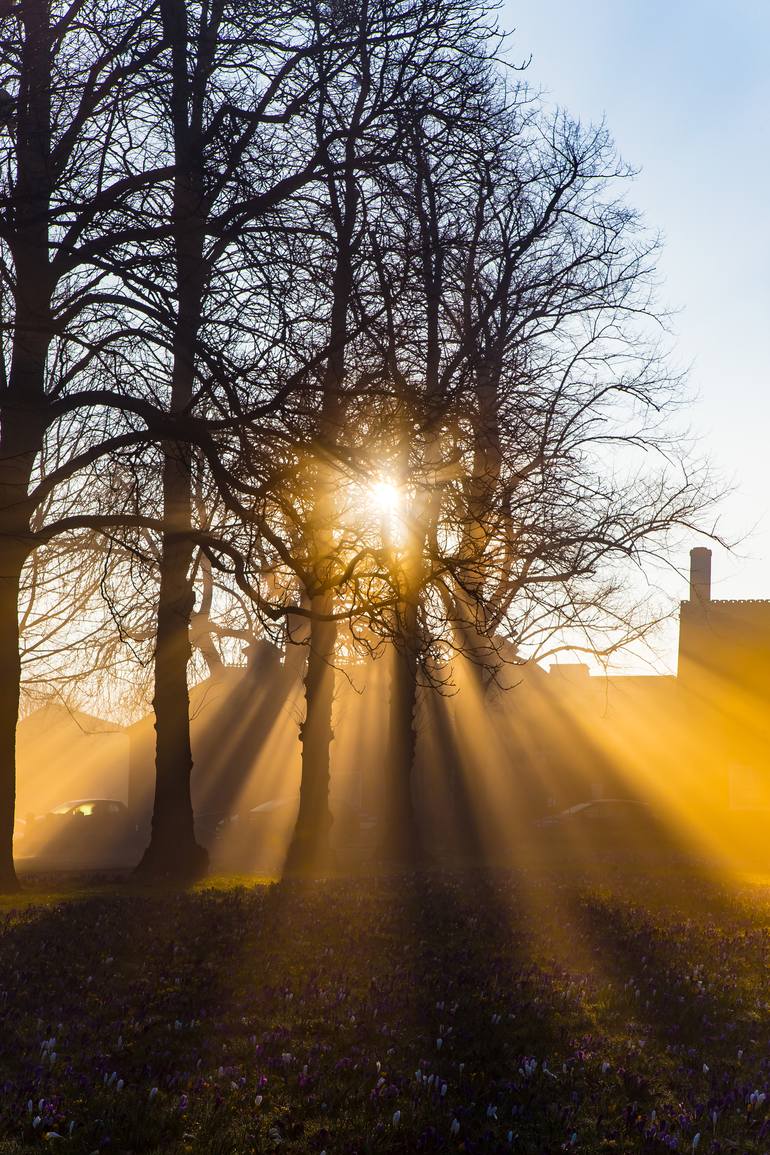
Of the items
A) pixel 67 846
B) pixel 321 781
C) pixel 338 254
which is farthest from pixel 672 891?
pixel 67 846

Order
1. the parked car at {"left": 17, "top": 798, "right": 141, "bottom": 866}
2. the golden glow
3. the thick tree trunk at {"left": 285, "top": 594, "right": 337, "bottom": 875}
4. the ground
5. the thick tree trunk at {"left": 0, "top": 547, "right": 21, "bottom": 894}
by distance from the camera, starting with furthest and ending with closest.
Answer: the parked car at {"left": 17, "top": 798, "right": 141, "bottom": 866}
the thick tree trunk at {"left": 285, "top": 594, "right": 337, "bottom": 875}
the thick tree trunk at {"left": 0, "top": 547, "right": 21, "bottom": 894}
the golden glow
the ground

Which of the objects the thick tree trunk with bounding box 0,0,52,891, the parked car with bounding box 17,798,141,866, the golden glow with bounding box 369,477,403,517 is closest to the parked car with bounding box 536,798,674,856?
the parked car with bounding box 17,798,141,866

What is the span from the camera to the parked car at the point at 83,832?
47438 mm

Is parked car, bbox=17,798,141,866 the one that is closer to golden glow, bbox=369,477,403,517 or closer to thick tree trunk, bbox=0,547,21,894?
thick tree trunk, bbox=0,547,21,894

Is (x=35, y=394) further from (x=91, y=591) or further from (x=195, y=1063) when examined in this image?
(x=91, y=591)

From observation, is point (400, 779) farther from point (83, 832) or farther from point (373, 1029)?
point (83, 832)

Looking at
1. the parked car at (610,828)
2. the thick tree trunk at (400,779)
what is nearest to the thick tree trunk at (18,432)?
the thick tree trunk at (400,779)

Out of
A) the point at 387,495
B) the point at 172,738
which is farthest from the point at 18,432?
the point at 172,738

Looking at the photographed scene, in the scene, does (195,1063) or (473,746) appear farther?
(473,746)

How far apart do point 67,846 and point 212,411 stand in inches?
1534

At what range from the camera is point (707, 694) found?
4472 cm

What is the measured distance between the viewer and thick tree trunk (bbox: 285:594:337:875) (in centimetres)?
2234

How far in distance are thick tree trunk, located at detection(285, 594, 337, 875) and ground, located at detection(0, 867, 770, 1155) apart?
8.55 m

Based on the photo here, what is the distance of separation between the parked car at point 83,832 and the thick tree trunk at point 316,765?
2363 cm
